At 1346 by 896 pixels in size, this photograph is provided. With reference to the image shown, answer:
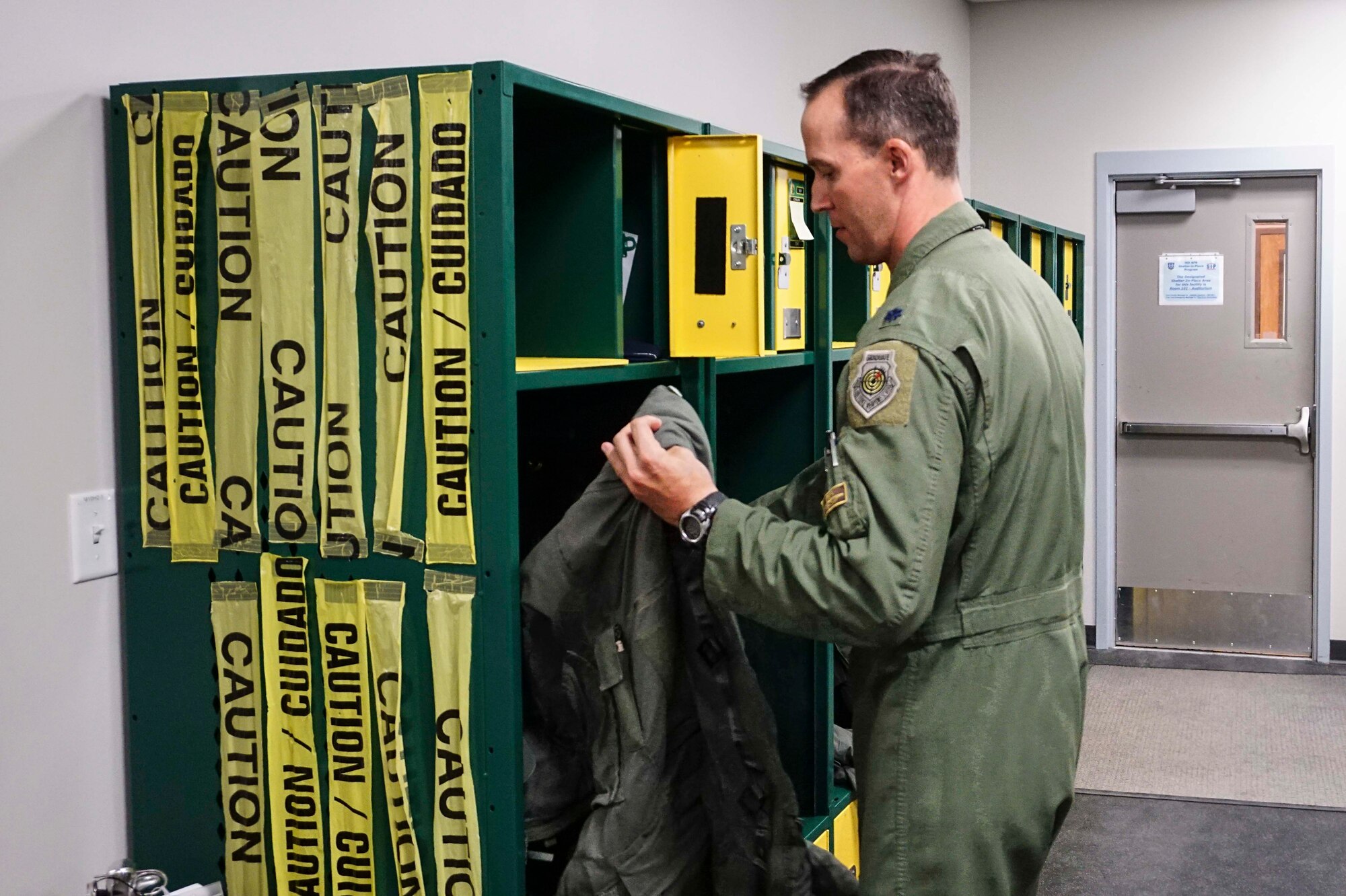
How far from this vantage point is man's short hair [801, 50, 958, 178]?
5.22 feet

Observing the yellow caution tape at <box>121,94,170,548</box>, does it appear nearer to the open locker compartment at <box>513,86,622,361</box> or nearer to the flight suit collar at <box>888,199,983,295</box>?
the open locker compartment at <box>513,86,622,361</box>

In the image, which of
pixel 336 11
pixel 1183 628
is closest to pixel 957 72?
pixel 1183 628

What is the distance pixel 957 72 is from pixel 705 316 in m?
4.17

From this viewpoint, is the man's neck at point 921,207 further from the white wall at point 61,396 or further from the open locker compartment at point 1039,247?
the open locker compartment at point 1039,247

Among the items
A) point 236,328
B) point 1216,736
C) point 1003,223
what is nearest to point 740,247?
point 236,328

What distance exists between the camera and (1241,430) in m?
5.67

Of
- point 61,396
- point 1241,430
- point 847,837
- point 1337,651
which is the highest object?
point 61,396

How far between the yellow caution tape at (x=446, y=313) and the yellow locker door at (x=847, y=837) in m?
1.26

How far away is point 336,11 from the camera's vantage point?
2014 mm

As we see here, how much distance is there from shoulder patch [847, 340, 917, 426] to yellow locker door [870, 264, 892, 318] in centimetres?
116

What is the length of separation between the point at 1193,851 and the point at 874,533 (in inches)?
107

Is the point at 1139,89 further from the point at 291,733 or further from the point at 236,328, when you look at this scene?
the point at 291,733

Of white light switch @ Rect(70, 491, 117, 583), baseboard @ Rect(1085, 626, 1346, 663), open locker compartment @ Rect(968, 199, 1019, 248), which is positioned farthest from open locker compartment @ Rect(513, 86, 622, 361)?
baseboard @ Rect(1085, 626, 1346, 663)

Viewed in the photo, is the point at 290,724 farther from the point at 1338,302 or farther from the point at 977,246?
the point at 1338,302
